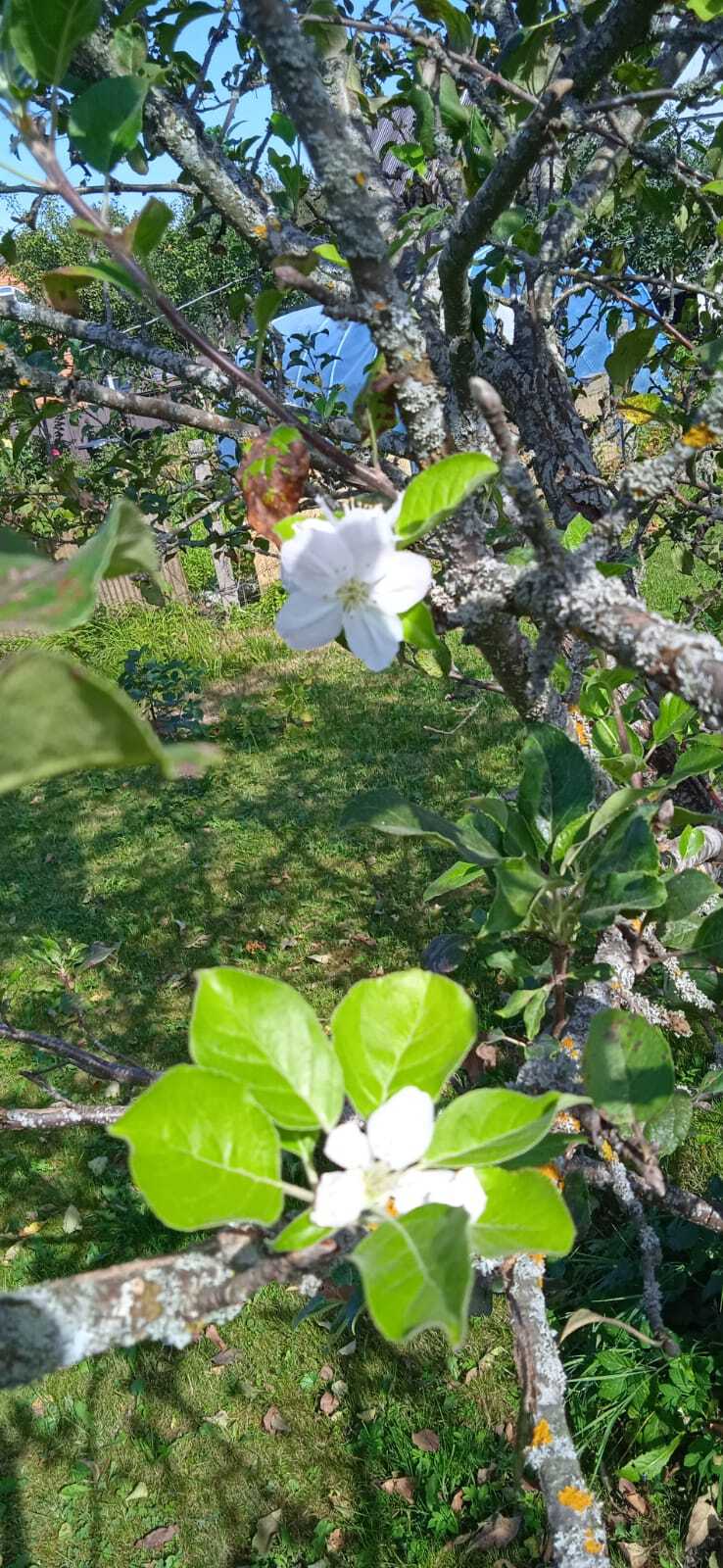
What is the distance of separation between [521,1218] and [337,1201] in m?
0.09

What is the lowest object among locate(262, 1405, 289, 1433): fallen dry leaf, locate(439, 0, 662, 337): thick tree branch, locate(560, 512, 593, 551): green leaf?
locate(262, 1405, 289, 1433): fallen dry leaf

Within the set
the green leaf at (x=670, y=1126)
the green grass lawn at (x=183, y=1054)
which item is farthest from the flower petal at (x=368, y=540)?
the green grass lawn at (x=183, y=1054)

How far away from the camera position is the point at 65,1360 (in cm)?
45

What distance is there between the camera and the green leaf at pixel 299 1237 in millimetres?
487

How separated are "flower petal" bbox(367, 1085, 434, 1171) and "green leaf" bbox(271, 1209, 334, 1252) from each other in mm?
51

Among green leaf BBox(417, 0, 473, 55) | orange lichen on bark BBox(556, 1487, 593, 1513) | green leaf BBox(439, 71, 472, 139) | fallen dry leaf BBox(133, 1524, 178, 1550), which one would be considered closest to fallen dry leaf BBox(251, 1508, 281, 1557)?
fallen dry leaf BBox(133, 1524, 178, 1550)

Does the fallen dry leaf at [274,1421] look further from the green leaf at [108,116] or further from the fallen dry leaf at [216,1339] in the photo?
the green leaf at [108,116]

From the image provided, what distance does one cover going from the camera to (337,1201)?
1.65 ft

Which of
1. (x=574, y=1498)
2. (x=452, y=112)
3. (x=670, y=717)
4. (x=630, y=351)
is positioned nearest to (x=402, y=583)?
(x=574, y=1498)

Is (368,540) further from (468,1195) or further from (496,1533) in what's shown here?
(496,1533)

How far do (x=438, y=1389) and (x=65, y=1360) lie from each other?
2.36 m

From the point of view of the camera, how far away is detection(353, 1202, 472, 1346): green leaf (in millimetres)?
384

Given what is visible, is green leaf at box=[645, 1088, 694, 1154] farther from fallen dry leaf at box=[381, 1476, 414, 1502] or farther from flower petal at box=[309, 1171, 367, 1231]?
fallen dry leaf at box=[381, 1476, 414, 1502]

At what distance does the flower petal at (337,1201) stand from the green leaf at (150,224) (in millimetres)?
650
